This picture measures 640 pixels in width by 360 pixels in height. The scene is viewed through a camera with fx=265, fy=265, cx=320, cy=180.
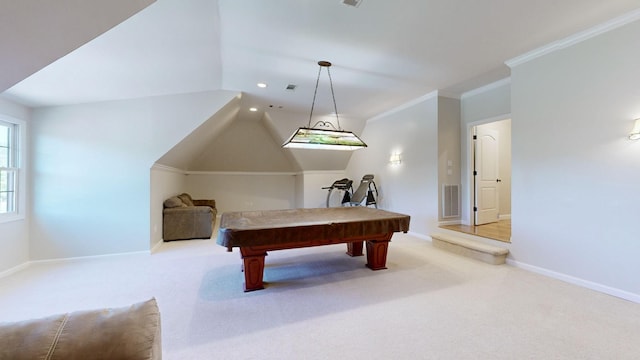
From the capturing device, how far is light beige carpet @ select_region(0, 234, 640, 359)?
201cm

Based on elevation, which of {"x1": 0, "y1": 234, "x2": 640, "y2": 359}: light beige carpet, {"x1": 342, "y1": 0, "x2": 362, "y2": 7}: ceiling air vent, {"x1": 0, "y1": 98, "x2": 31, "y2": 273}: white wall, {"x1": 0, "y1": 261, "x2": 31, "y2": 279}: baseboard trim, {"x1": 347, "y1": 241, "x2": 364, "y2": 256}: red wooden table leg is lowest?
{"x1": 0, "y1": 234, "x2": 640, "y2": 359}: light beige carpet

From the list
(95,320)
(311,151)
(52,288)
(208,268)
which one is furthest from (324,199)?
(95,320)

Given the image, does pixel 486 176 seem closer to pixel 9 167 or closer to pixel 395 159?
pixel 395 159

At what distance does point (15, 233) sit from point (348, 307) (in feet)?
15.0

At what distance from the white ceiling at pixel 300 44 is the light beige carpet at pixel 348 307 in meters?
2.36

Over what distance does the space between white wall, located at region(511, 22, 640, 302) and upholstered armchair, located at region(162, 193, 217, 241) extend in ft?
18.0

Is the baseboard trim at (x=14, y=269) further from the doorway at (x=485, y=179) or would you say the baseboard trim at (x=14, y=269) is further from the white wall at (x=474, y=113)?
the white wall at (x=474, y=113)

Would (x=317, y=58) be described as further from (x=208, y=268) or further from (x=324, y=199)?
(x=324, y=199)

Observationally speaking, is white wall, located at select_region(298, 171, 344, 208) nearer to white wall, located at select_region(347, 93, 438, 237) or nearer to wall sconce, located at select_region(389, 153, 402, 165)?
white wall, located at select_region(347, 93, 438, 237)

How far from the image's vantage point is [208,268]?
12.4 ft

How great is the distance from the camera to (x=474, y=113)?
5.14 metres

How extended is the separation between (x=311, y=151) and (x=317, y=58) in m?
3.56

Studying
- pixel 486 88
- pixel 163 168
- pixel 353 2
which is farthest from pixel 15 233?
pixel 486 88

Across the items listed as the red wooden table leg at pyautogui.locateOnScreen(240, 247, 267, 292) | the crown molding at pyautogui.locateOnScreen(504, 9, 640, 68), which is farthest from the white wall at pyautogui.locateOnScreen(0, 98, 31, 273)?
the crown molding at pyautogui.locateOnScreen(504, 9, 640, 68)
